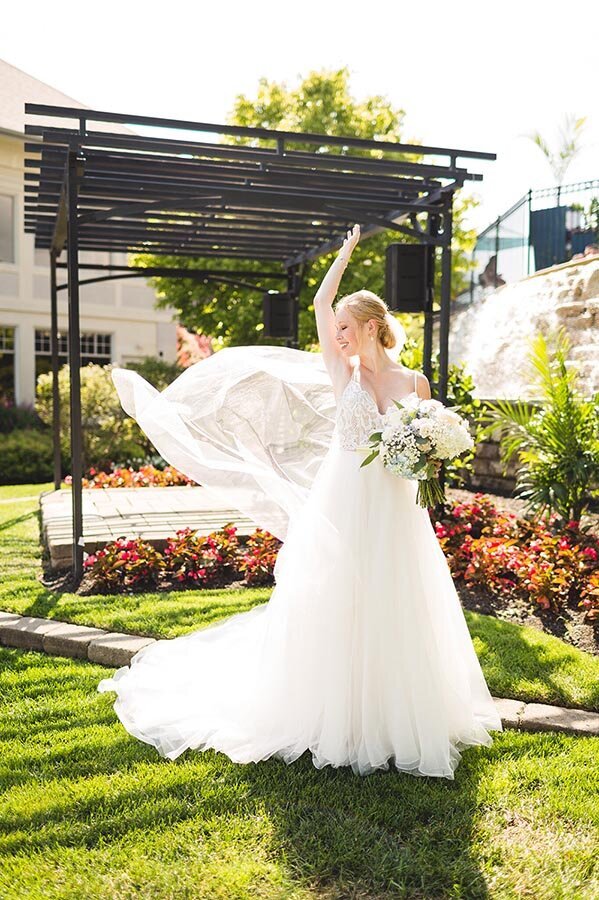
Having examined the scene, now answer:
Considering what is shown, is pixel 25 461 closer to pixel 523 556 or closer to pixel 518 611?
pixel 523 556

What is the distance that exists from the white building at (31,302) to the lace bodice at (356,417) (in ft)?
58.8

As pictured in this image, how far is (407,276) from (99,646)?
4.39 metres

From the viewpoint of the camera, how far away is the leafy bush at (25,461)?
16.2 meters

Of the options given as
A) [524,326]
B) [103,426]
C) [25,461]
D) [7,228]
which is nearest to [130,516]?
[103,426]

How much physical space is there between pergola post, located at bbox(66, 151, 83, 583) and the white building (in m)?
14.5

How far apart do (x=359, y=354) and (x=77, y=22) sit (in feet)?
24.6

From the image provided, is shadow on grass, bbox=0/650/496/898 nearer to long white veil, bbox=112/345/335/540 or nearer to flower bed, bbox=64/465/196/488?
long white veil, bbox=112/345/335/540

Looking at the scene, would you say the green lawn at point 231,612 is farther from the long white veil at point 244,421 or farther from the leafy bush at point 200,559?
the long white veil at point 244,421

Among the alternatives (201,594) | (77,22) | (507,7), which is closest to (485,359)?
(507,7)

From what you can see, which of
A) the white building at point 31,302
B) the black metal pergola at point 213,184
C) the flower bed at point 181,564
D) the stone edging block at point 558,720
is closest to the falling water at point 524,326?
the black metal pergola at point 213,184

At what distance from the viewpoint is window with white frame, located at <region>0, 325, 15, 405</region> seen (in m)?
21.1

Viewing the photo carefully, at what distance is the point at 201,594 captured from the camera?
21.2 ft

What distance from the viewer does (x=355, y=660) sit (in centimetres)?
385

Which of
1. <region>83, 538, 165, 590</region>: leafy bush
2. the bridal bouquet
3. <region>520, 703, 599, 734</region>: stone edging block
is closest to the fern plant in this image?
<region>520, 703, 599, 734</region>: stone edging block
